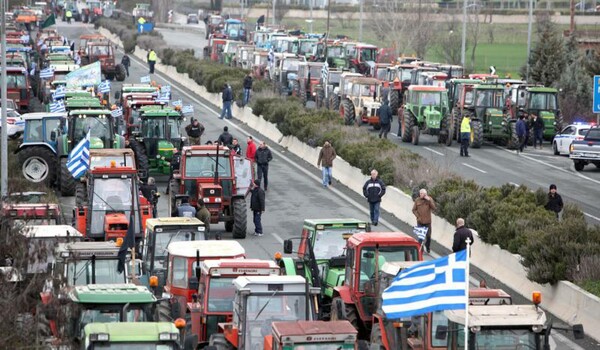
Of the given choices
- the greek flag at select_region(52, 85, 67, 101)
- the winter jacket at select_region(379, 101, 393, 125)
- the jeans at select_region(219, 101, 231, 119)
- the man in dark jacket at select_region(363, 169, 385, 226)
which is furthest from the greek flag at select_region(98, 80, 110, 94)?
the man in dark jacket at select_region(363, 169, 385, 226)

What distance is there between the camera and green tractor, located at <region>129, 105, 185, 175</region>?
41.4 meters

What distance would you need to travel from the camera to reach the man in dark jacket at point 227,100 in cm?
5769

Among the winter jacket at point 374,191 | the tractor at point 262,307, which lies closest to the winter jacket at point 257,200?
the winter jacket at point 374,191

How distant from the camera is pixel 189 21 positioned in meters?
152

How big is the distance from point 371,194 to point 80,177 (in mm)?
7150

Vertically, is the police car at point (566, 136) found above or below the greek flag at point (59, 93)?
below

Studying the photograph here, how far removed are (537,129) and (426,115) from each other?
4437 mm

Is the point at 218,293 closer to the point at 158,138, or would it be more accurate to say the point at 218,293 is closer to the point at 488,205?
the point at 488,205

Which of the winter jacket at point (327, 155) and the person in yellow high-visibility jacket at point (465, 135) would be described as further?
the person in yellow high-visibility jacket at point (465, 135)

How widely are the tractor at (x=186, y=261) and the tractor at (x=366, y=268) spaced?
1.85m

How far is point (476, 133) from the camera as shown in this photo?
168ft

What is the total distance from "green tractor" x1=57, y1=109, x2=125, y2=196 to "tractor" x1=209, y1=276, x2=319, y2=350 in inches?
829

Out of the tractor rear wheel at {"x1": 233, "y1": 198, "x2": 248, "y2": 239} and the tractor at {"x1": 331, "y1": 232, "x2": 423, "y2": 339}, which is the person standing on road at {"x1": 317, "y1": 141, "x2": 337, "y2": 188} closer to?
the tractor rear wheel at {"x1": 233, "y1": 198, "x2": 248, "y2": 239}

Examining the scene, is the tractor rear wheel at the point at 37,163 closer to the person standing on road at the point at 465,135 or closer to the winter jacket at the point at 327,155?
the winter jacket at the point at 327,155
